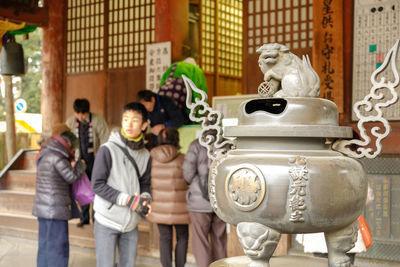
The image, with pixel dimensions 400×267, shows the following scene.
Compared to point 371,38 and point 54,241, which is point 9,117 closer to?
point 54,241

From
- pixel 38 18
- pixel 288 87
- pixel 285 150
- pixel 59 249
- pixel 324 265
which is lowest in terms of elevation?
pixel 59 249

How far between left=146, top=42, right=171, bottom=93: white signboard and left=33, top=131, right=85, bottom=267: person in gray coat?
3681mm

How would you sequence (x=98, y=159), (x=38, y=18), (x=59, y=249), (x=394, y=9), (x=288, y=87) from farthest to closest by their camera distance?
(x=38, y=18) → (x=394, y=9) → (x=59, y=249) → (x=98, y=159) → (x=288, y=87)

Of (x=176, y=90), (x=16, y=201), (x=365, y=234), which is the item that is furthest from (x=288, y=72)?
(x=16, y=201)

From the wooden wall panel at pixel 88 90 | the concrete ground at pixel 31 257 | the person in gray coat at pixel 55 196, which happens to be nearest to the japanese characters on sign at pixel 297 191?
the person in gray coat at pixel 55 196

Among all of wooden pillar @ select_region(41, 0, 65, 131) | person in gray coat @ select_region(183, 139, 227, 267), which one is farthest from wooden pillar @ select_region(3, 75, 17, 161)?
person in gray coat @ select_region(183, 139, 227, 267)

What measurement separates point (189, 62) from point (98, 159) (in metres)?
4.72

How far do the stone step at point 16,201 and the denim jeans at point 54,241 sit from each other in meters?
3.33

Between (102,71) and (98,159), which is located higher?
(102,71)

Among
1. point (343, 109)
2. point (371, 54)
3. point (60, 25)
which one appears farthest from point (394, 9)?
point (60, 25)

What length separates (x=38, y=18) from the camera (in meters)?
9.65

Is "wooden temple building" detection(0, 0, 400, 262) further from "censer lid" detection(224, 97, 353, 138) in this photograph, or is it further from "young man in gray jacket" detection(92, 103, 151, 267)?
"censer lid" detection(224, 97, 353, 138)

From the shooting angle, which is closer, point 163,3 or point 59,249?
point 59,249

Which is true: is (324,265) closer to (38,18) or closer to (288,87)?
(288,87)
